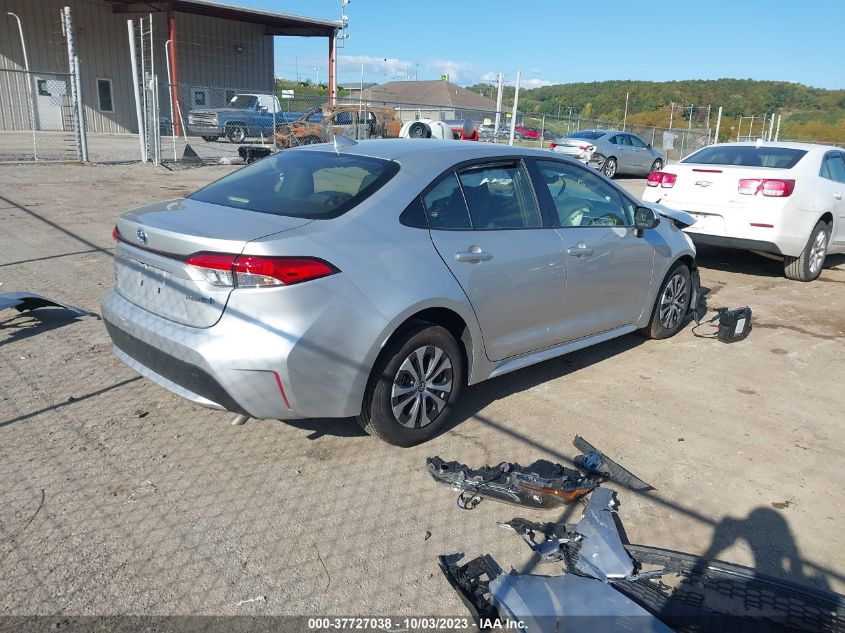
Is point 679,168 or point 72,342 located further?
point 679,168

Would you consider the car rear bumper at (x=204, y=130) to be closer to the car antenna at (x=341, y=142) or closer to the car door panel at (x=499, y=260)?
the car antenna at (x=341, y=142)

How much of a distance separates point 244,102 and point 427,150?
23.9 m

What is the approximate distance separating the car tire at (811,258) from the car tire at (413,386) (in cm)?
613

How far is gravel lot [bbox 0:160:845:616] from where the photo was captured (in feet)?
9.07

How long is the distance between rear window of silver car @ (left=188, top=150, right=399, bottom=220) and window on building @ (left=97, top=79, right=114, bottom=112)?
32.1m

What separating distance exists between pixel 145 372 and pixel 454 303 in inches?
67.4

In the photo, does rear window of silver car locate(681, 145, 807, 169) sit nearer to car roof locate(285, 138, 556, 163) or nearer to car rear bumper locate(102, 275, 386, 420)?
car roof locate(285, 138, 556, 163)

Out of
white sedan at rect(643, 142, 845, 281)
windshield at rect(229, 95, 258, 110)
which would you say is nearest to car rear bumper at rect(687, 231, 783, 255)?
white sedan at rect(643, 142, 845, 281)

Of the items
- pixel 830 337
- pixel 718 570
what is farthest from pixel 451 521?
pixel 830 337

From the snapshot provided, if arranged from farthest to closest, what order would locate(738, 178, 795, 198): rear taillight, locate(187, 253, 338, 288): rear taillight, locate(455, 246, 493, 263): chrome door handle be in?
locate(738, 178, 795, 198): rear taillight → locate(455, 246, 493, 263): chrome door handle → locate(187, 253, 338, 288): rear taillight

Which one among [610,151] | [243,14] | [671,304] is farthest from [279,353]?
[243,14]

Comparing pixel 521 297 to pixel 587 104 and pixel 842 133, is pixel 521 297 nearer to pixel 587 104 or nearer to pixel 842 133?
pixel 842 133

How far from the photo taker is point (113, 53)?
104 feet

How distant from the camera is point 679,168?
852 cm
